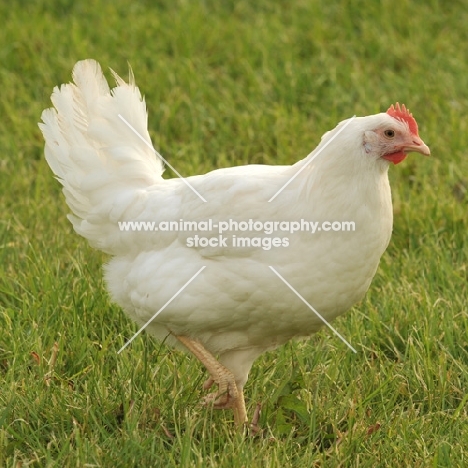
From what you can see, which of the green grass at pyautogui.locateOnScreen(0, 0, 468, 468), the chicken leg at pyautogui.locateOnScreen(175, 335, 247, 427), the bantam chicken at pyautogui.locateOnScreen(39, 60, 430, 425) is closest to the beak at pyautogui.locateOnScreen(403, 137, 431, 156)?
the bantam chicken at pyautogui.locateOnScreen(39, 60, 430, 425)

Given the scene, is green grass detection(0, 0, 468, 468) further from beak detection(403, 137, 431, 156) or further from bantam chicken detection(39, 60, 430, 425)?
beak detection(403, 137, 431, 156)

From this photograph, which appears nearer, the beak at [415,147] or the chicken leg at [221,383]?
the beak at [415,147]

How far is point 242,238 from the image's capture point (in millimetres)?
3699

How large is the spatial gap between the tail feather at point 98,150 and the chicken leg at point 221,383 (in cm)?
61

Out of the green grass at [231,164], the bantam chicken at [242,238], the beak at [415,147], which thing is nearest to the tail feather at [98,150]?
the bantam chicken at [242,238]

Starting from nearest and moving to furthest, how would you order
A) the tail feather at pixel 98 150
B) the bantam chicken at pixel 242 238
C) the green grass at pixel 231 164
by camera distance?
the bantam chicken at pixel 242 238 → the green grass at pixel 231 164 → the tail feather at pixel 98 150

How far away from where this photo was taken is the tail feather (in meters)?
4.19

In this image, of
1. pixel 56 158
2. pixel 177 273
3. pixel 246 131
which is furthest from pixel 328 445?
pixel 246 131

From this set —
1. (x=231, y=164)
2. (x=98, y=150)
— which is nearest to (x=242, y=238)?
(x=98, y=150)

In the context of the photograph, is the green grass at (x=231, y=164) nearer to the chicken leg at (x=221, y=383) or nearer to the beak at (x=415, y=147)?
the chicken leg at (x=221, y=383)

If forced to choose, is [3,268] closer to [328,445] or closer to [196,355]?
[196,355]

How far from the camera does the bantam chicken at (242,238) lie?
143 inches

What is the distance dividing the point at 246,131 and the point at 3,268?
88.1 inches

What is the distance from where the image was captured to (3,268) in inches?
197
